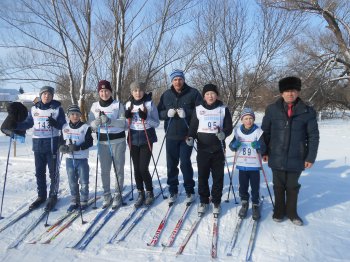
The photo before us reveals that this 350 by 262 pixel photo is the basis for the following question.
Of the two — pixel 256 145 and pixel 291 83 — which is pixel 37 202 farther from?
pixel 291 83

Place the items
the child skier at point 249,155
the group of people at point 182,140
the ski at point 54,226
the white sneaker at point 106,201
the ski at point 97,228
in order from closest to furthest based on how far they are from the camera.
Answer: the ski at point 97,228 < the ski at point 54,226 < the group of people at point 182,140 < the child skier at point 249,155 < the white sneaker at point 106,201

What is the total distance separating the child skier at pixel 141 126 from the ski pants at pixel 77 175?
0.71m

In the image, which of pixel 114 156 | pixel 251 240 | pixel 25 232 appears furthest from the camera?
pixel 114 156

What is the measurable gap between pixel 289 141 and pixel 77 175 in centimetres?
295

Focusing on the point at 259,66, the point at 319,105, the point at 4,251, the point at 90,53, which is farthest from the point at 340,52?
the point at 4,251

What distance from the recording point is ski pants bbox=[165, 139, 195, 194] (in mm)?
4094

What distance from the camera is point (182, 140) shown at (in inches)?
161

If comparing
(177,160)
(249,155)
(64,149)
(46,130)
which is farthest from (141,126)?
(249,155)

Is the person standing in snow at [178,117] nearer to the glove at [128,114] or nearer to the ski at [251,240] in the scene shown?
the glove at [128,114]

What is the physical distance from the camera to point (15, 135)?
4.41 metres

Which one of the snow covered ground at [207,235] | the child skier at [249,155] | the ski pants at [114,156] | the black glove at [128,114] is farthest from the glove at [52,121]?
the child skier at [249,155]

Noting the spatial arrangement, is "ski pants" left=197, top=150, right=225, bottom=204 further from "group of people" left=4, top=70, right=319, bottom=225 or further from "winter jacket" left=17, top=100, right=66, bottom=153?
"winter jacket" left=17, top=100, right=66, bottom=153

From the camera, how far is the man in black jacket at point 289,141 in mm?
3424

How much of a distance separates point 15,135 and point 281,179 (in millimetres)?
3932
